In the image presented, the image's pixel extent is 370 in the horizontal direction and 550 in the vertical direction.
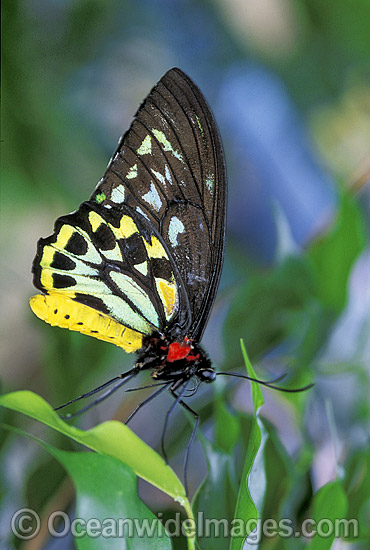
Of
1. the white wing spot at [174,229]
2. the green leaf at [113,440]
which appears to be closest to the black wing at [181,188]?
the white wing spot at [174,229]

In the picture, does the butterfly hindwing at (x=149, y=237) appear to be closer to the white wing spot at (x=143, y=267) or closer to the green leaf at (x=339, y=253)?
the white wing spot at (x=143, y=267)

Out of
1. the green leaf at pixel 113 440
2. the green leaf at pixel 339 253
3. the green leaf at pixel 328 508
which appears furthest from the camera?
the green leaf at pixel 339 253

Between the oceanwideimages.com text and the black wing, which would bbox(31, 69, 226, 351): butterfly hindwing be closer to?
the black wing

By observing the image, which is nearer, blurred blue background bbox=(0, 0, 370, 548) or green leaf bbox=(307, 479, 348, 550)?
green leaf bbox=(307, 479, 348, 550)

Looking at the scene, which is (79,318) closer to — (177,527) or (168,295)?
(168,295)

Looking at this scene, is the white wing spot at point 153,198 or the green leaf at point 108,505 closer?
the green leaf at point 108,505

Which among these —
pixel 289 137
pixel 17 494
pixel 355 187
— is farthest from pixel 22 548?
pixel 289 137

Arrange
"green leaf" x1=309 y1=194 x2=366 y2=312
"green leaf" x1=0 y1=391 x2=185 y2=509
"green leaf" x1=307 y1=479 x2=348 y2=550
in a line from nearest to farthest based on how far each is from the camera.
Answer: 1. "green leaf" x1=0 y1=391 x2=185 y2=509
2. "green leaf" x1=307 y1=479 x2=348 y2=550
3. "green leaf" x1=309 y1=194 x2=366 y2=312

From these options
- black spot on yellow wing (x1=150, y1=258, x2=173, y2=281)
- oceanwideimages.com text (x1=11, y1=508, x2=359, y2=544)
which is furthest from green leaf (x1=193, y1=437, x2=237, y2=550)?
black spot on yellow wing (x1=150, y1=258, x2=173, y2=281)
